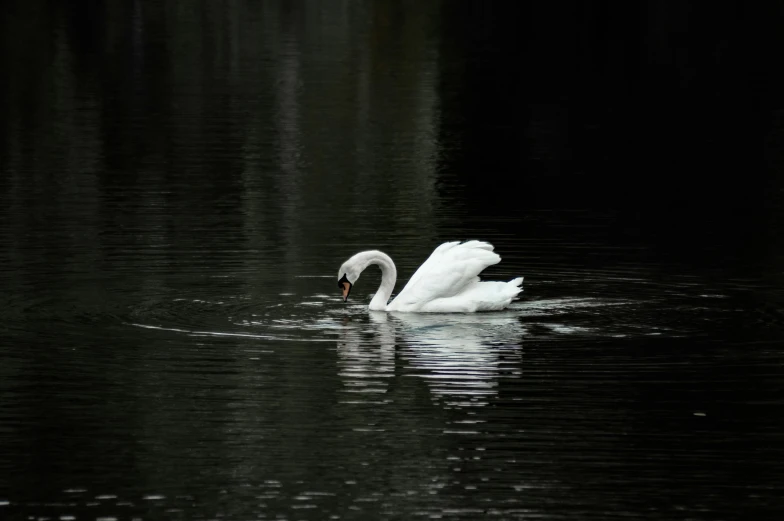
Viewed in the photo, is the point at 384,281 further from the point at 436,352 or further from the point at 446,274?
the point at 436,352

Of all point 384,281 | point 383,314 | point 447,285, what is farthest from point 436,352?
point 384,281

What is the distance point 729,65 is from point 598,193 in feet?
100.0

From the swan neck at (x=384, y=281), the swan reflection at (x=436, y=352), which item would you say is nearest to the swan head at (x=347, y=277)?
the swan neck at (x=384, y=281)

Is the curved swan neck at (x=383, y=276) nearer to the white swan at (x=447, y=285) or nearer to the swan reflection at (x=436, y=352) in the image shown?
the white swan at (x=447, y=285)

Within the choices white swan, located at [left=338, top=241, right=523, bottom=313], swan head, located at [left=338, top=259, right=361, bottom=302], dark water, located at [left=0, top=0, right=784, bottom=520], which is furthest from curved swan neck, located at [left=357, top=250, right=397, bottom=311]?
dark water, located at [left=0, top=0, right=784, bottom=520]

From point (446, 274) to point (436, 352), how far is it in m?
2.37

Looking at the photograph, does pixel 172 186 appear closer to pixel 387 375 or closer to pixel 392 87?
pixel 387 375

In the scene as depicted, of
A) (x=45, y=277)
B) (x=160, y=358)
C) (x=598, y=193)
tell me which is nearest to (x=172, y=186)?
(x=598, y=193)

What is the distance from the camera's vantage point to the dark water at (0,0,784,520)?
42.8 feet

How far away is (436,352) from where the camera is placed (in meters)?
17.4

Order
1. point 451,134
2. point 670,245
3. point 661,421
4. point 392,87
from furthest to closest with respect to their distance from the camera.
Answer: point 392,87 → point 451,134 → point 670,245 → point 661,421

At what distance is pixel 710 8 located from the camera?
94062 millimetres

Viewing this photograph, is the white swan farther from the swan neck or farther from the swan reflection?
the swan reflection

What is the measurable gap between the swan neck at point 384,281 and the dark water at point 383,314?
435 mm
